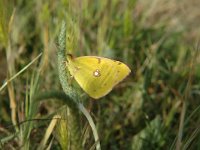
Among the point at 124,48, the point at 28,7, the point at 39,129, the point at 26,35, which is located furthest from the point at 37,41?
the point at 39,129

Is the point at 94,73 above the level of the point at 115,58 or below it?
above

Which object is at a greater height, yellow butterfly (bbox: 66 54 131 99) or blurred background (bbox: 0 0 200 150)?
yellow butterfly (bbox: 66 54 131 99)

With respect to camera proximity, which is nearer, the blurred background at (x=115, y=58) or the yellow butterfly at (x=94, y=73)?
the yellow butterfly at (x=94, y=73)

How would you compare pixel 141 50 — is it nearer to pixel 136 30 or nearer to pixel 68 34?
pixel 136 30

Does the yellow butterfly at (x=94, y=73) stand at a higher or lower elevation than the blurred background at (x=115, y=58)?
higher

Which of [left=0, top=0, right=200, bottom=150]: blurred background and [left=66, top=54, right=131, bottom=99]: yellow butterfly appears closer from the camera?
[left=66, top=54, right=131, bottom=99]: yellow butterfly

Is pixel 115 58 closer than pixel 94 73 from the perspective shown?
No
